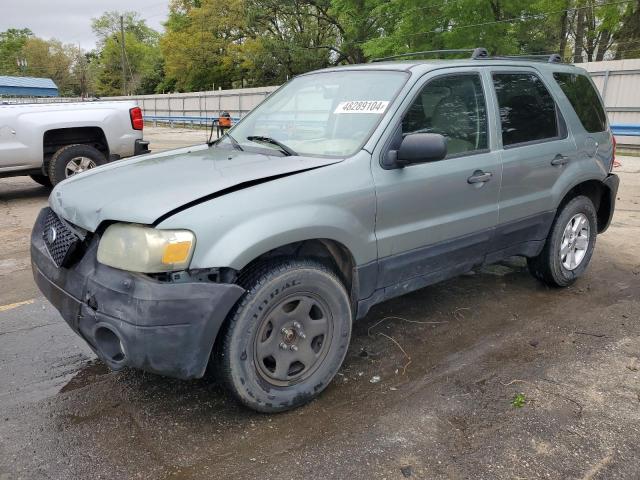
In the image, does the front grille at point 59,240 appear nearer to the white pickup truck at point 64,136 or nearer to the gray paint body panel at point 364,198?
the gray paint body panel at point 364,198

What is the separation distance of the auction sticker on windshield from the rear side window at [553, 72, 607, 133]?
194 cm

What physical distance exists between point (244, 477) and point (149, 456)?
0.48 m

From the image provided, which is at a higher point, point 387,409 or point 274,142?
point 274,142

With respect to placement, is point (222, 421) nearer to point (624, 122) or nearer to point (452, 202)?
point (452, 202)

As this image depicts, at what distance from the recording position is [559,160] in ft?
13.9

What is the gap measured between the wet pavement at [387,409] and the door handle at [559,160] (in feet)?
3.68

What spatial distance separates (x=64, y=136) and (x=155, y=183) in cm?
635

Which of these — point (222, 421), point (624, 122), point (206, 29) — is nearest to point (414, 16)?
point (624, 122)

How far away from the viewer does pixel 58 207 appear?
303 cm

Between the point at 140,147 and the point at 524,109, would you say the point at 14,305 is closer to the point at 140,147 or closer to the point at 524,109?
the point at 524,109

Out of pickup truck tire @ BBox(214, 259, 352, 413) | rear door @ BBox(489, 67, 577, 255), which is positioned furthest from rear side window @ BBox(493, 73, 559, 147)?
pickup truck tire @ BBox(214, 259, 352, 413)

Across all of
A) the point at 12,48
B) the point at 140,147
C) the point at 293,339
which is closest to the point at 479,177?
the point at 293,339

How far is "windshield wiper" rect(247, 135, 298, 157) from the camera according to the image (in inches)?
129

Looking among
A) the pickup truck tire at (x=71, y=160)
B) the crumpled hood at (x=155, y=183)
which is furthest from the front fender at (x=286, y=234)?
the pickup truck tire at (x=71, y=160)
